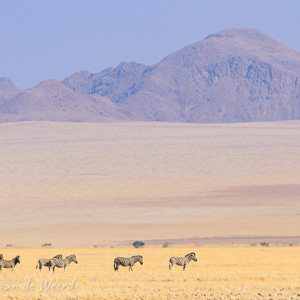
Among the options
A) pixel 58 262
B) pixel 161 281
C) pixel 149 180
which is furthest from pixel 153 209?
pixel 161 281

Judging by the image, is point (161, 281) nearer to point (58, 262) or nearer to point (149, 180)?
point (58, 262)

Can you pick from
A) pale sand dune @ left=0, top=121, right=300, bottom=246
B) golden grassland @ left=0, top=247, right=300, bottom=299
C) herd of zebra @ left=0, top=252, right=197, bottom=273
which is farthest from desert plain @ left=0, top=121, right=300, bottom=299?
herd of zebra @ left=0, top=252, right=197, bottom=273

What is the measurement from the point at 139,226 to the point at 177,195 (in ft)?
74.3

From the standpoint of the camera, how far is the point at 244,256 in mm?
46750

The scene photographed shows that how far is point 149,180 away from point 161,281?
9861 centimetres

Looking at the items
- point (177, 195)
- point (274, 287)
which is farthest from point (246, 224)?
point (274, 287)

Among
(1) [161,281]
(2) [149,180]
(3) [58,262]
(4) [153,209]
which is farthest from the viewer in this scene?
(2) [149,180]

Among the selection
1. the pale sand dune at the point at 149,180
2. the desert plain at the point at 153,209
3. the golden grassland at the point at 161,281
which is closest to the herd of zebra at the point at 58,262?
the golden grassland at the point at 161,281

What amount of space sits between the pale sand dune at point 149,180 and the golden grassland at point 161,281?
49178 millimetres

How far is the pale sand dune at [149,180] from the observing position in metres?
105

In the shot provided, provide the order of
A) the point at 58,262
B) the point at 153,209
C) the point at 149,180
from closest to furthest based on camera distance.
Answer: the point at 58,262
the point at 153,209
the point at 149,180

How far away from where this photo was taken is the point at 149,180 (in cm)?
12925

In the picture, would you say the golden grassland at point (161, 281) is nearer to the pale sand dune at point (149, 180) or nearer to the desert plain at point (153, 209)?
the desert plain at point (153, 209)

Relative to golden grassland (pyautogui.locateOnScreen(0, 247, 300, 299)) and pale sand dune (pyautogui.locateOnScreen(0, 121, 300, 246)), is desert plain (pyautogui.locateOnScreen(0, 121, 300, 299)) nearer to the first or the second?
golden grassland (pyautogui.locateOnScreen(0, 247, 300, 299))
